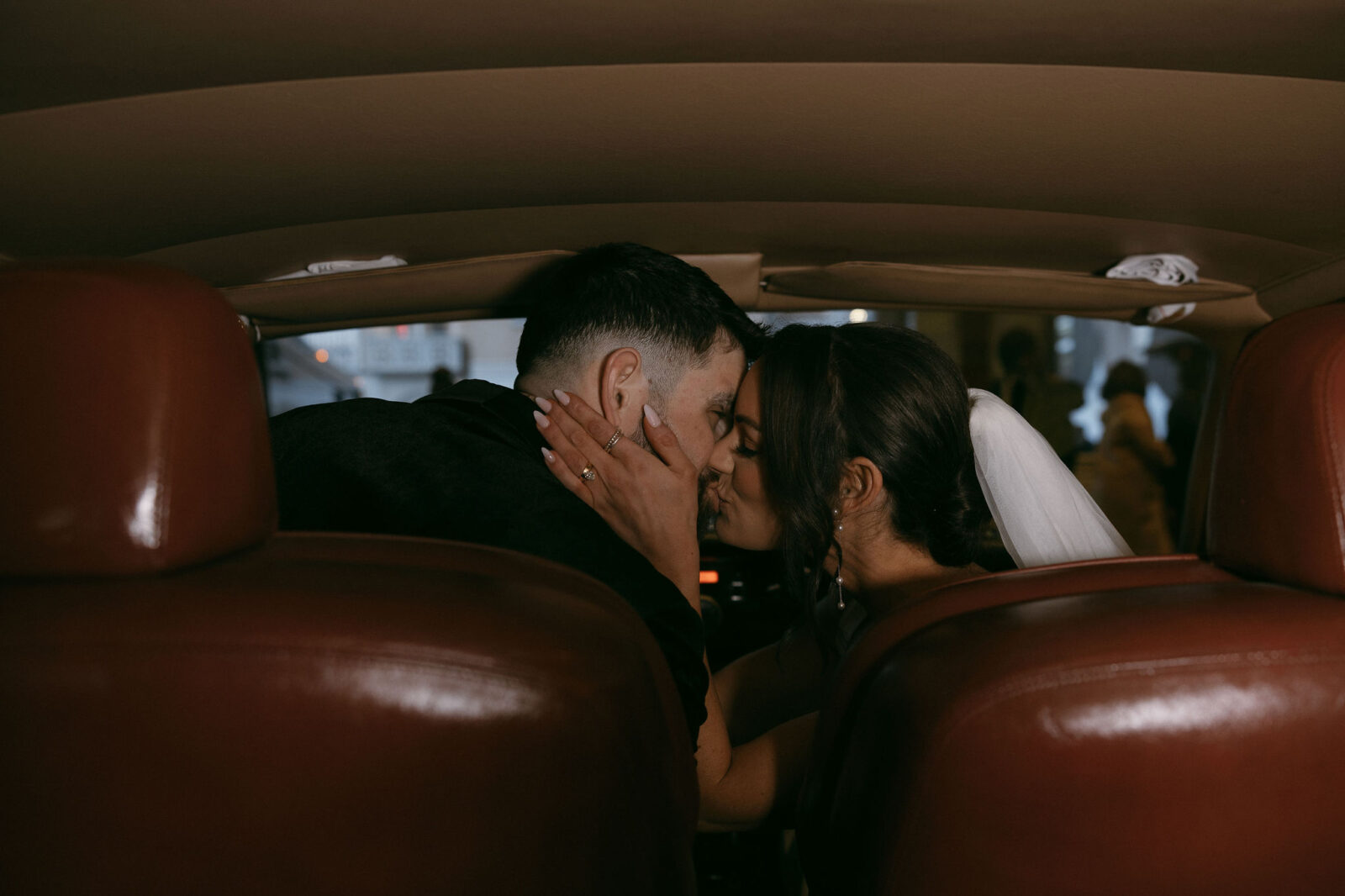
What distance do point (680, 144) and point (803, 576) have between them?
3.50 ft

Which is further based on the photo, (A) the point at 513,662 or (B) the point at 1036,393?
(B) the point at 1036,393

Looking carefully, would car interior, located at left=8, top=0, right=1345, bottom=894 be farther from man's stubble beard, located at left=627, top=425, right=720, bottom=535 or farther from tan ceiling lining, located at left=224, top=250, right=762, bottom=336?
tan ceiling lining, located at left=224, top=250, right=762, bottom=336

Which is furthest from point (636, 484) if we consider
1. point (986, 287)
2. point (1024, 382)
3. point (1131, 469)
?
point (1131, 469)

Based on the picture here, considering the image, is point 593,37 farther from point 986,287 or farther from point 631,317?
point 986,287

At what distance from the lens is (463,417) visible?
1.47 metres

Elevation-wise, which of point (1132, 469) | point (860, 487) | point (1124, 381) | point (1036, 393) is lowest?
point (1132, 469)

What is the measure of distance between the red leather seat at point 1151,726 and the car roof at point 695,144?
812 millimetres

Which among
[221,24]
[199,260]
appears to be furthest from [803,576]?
[199,260]

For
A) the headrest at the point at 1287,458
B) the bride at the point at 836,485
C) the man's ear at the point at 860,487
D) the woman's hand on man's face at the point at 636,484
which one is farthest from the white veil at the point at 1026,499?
the headrest at the point at 1287,458

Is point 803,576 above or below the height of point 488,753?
below

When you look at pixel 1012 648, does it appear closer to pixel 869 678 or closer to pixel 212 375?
pixel 869 678

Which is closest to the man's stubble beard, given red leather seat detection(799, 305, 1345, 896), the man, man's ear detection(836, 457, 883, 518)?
the man

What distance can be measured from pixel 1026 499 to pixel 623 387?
1.03 m

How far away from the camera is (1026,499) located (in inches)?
81.3
